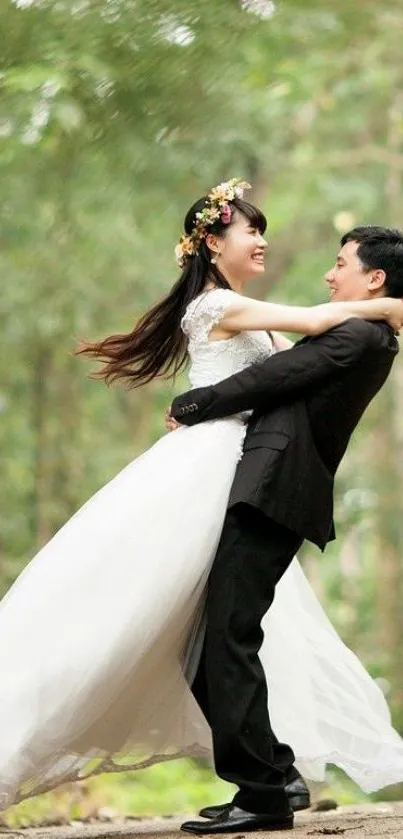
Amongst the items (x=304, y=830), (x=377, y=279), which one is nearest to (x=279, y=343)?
(x=377, y=279)

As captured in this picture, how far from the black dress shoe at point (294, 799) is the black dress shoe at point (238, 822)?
22cm

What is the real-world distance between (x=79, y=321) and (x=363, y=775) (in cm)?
675

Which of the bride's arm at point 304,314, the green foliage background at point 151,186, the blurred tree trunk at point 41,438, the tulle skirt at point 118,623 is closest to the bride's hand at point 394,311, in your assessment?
the bride's arm at point 304,314

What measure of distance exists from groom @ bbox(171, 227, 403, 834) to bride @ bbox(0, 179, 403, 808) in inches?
3.4

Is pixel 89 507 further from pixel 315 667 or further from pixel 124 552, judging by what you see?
pixel 315 667

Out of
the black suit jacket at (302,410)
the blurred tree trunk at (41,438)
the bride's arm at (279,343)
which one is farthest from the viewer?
the blurred tree trunk at (41,438)

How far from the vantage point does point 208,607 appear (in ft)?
13.1

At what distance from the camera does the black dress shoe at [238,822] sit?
3883 millimetres

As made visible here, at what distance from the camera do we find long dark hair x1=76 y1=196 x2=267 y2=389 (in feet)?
14.2

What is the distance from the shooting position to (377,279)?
4172mm

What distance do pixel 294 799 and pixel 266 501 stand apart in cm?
102

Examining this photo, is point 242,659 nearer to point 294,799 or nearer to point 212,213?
point 294,799

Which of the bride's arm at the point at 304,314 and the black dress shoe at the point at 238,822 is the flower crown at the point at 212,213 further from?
the black dress shoe at the point at 238,822

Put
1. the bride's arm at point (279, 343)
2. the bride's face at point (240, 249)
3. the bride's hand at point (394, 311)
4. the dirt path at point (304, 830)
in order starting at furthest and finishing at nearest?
the bride's arm at point (279, 343) → the bride's face at point (240, 249) → the bride's hand at point (394, 311) → the dirt path at point (304, 830)
